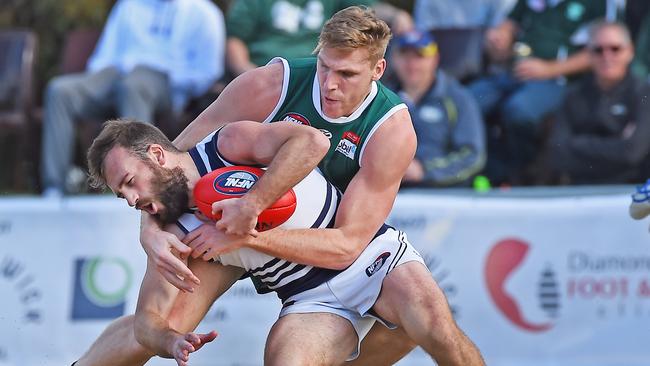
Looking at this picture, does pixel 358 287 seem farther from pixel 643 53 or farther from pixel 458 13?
pixel 458 13

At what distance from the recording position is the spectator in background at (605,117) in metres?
8.00

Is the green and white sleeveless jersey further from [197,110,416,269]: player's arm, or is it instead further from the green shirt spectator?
the green shirt spectator

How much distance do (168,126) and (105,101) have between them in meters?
0.49

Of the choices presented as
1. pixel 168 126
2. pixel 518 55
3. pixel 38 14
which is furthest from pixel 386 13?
pixel 38 14

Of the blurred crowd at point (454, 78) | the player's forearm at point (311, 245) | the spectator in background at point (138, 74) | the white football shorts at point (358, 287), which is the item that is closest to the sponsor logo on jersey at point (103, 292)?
the spectator in background at point (138, 74)

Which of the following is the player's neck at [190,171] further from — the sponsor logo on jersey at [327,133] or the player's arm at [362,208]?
the sponsor logo on jersey at [327,133]

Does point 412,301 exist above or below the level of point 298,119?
below

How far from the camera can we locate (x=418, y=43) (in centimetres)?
823

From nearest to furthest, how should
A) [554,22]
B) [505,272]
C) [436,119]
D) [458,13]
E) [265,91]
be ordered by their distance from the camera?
[265,91] < [505,272] < [436,119] < [554,22] < [458,13]

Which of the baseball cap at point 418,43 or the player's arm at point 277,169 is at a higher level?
the player's arm at point 277,169

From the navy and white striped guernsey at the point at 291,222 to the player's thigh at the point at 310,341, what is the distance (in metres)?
0.15

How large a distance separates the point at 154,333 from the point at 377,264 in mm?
974

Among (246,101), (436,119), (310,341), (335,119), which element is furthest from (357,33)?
(436,119)

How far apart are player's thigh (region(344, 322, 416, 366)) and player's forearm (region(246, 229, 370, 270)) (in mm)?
490
